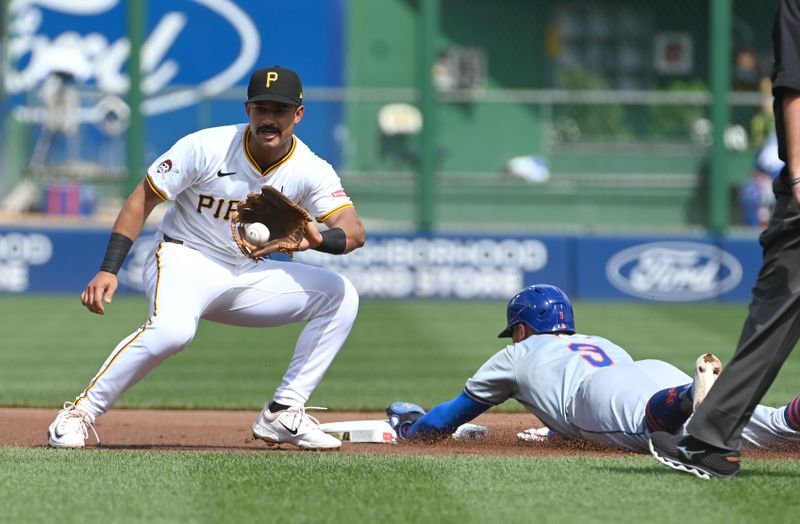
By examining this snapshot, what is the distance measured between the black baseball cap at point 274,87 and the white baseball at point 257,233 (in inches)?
22.2

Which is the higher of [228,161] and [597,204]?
[228,161]

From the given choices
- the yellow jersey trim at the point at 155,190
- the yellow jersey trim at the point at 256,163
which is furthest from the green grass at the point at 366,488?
the yellow jersey trim at the point at 256,163

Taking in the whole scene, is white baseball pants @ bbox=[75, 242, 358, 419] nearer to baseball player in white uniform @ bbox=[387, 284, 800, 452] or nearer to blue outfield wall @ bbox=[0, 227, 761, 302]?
baseball player in white uniform @ bbox=[387, 284, 800, 452]

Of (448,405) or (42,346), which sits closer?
(448,405)

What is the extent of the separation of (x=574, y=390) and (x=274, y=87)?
1870mm

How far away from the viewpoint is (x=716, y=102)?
15750mm

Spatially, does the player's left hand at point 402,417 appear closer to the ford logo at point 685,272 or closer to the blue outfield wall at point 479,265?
the blue outfield wall at point 479,265

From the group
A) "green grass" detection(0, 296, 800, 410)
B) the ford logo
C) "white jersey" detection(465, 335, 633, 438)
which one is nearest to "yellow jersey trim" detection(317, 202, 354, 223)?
"white jersey" detection(465, 335, 633, 438)

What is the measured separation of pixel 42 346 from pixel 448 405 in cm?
643

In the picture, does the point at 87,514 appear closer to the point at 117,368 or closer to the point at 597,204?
the point at 117,368

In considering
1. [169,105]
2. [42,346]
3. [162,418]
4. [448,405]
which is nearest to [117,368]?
[448,405]

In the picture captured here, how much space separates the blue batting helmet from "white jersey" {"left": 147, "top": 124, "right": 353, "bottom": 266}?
93 cm

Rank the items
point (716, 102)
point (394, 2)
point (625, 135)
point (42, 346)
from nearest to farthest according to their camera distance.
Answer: point (42, 346) → point (716, 102) → point (625, 135) → point (394, 2)

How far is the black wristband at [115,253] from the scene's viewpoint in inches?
229
